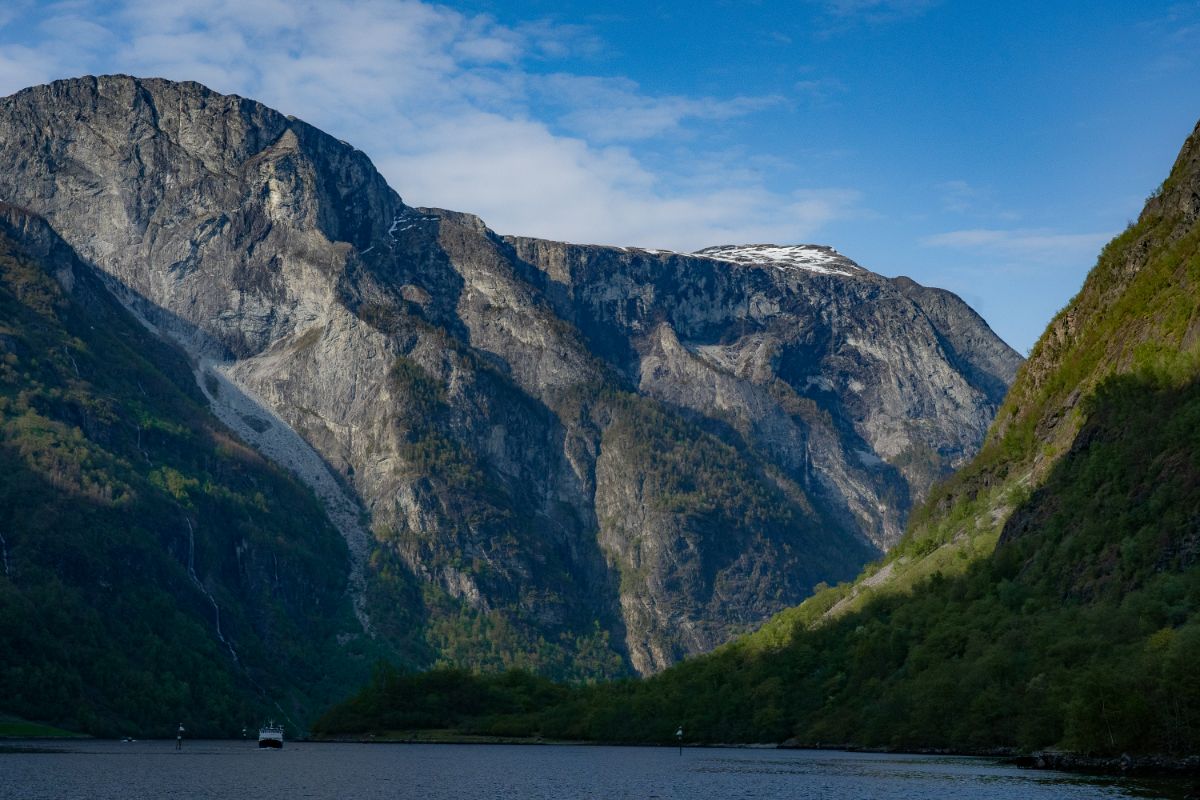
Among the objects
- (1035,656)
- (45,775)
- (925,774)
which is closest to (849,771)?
(925,774)

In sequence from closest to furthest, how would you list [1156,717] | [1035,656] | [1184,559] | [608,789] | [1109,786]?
1. [1109,786]
2. [1156,717]
3. [608,789]
4. [1184,559]
5. [1035,656]

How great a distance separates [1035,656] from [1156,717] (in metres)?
44.0

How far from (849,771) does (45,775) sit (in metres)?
98.9

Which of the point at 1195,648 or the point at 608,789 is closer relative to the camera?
the point at 1195,648

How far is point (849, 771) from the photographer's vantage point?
187 meters

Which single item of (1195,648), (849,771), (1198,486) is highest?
(1198,486)

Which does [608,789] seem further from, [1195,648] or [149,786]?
[1195,648]

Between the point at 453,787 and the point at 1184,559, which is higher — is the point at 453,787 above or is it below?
below

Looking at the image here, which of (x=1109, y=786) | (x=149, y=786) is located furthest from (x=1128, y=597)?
(x=149, y=786)

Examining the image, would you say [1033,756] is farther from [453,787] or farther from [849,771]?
[453,787]

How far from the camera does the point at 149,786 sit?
16938cm

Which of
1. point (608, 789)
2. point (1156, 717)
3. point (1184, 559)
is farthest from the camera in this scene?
point (1184, 559)

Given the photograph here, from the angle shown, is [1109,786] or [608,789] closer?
[1109,786]

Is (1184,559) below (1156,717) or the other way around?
the other way around
